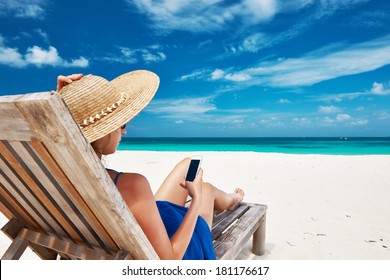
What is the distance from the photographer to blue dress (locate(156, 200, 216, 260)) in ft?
5.74

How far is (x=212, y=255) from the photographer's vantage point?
188cm

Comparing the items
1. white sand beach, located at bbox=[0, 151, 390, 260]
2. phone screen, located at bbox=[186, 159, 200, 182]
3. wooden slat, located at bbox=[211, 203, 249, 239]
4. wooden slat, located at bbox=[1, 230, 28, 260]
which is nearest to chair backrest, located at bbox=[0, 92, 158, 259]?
wooden slat, located at bbox=[1, 230, 28, 260]

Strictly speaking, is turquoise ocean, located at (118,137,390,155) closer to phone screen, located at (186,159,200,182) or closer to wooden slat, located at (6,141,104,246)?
phone screen, located at (186,159,200,182)

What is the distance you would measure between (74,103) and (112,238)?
0.59m

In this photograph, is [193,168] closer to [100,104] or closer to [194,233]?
[194,233]

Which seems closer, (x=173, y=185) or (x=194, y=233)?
(x=194, y=233)

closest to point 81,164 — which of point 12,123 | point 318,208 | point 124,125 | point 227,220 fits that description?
point 12,123

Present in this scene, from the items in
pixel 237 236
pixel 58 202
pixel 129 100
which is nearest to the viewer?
pixel 58 202

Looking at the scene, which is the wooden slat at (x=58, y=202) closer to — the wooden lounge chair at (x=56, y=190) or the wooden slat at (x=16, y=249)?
the wooden lounge chair at (x=56, y=190)

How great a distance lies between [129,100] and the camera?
54.2 inches

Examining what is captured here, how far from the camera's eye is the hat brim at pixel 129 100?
1200 millimetres

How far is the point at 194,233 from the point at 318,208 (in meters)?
3.54
